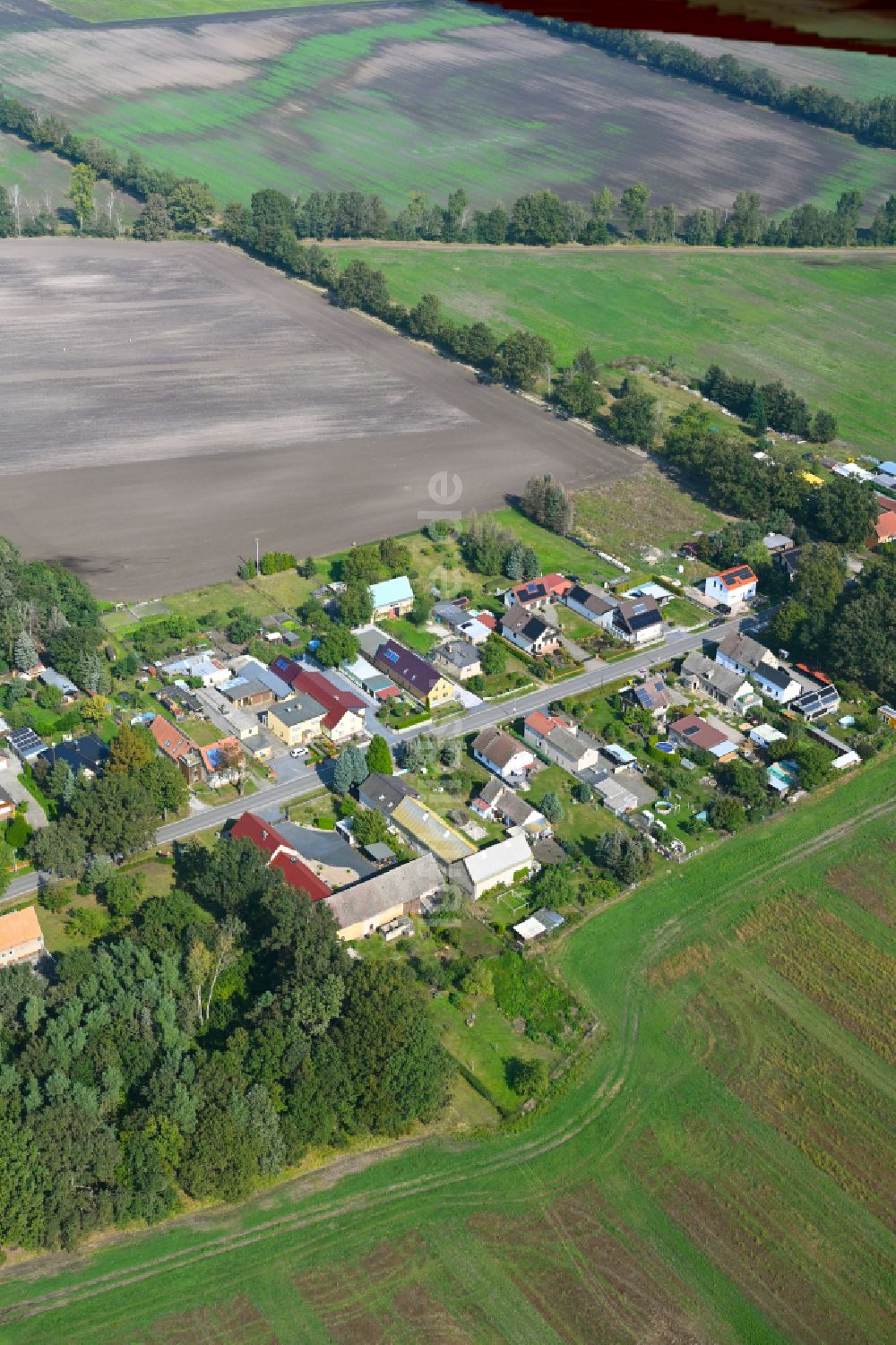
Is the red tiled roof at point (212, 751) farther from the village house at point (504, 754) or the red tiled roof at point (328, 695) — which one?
the village house at point (504, 754)

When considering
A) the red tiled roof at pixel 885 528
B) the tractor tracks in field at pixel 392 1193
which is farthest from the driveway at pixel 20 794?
the red tiled roof at pixel 885 528

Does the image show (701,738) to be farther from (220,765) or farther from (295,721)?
(220,765)

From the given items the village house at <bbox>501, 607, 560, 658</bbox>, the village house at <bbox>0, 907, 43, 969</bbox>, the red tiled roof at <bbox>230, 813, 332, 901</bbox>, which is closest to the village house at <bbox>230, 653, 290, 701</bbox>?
the red tiled roof at <bbox>230, 813, 332, 901</bbox>

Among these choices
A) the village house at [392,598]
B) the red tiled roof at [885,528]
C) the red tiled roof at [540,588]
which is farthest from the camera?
the red tiled roof at [885,528]

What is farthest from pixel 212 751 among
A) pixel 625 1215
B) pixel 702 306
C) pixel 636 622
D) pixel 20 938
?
pixel 702 306

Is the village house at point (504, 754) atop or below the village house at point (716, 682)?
below

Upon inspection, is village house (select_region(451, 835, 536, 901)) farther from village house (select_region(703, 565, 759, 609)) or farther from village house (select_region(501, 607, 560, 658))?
village house (select_region(703, 565, 759, 609))
